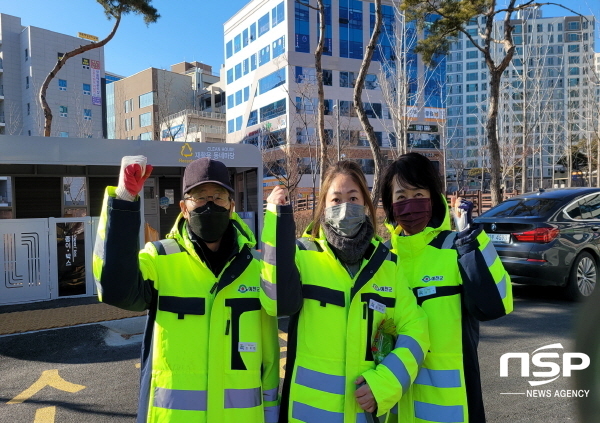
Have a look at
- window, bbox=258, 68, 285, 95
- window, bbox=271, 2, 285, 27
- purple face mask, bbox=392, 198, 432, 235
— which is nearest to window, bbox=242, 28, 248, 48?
window, bbox=271, 2, 285, 27

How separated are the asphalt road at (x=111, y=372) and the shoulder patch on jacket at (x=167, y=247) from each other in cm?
231

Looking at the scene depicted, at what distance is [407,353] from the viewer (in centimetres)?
193

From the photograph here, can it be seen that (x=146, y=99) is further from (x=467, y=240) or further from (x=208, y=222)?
(x=467, y=240)

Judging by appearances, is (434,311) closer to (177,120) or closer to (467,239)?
(467,239)

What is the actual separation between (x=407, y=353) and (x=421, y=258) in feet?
1.72

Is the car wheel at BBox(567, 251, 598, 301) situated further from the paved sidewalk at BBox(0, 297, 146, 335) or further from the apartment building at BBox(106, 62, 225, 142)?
the apartment building at BBox(106, 62, 225, 142)

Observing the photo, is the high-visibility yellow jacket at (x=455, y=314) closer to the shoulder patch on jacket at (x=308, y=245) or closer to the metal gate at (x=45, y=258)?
the shoulder patch on jacket at (x=308, y=245)

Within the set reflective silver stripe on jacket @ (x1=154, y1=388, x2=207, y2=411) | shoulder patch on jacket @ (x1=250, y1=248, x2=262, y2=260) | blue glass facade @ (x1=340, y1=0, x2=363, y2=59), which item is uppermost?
blue glass facade @ (x1=340, y1=0, x2=363, y2=59)

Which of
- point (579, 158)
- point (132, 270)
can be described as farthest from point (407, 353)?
point (579, 158)

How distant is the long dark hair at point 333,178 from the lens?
220 cm

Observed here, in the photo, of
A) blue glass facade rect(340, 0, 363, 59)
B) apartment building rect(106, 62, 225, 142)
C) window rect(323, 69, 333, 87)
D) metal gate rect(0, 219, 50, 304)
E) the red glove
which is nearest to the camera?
the red glove

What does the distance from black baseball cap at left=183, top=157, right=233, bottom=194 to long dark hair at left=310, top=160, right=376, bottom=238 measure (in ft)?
1.51

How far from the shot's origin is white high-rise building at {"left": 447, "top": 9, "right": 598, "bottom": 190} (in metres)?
28.6
